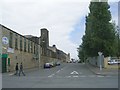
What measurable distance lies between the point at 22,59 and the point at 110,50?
17755 millimetres

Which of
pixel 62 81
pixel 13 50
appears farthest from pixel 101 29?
pixel 62 81

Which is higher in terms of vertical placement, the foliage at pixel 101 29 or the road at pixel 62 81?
the foliage at pixel 101 29

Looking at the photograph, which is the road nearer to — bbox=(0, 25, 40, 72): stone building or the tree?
bbox=(0, 25, 40, 72): stone building

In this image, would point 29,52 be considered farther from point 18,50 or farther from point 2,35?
point 2,35

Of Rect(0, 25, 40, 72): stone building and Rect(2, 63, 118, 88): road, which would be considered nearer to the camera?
Rect(2, 63, 118, 88): road

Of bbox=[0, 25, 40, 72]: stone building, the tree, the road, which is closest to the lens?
the road

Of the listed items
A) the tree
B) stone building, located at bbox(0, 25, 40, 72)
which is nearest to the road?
stone building, located at bbox(0, 25, 40, 72)

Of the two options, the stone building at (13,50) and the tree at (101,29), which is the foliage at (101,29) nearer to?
the tree at (101,29)

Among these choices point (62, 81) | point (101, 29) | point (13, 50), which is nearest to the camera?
point (62, 81)

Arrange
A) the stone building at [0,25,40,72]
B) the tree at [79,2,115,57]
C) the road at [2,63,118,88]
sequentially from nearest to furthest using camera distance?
the road at [2,63,118,88]
the stone building at [0,25,40,72]
the tree at [79,2,115,57]

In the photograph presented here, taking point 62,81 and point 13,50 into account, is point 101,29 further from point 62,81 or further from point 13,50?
point 62,81

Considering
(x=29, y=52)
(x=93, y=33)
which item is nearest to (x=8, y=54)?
(x=93, y=33)

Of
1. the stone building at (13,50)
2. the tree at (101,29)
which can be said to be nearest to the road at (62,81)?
the stone building at (13,50)

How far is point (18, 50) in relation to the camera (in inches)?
2399
